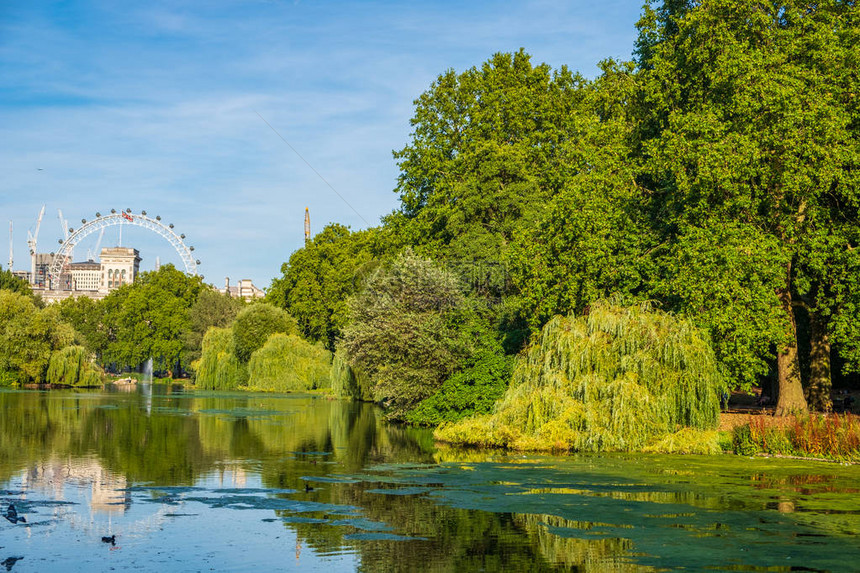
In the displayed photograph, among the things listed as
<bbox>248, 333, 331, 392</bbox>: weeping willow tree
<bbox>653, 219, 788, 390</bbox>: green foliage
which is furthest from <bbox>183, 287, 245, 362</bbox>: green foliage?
<bbox>653, 219, 788, 390</bbox>: green foliage

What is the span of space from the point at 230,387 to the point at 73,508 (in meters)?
65.0

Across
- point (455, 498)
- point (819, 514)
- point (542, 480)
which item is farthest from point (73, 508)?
point (819, 514)

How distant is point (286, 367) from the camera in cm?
7838

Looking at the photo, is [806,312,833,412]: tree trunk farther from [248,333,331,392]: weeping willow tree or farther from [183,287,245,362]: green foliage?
[183,287,245,362]: green foliage

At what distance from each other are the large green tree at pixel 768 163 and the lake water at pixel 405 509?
7598 millimetres

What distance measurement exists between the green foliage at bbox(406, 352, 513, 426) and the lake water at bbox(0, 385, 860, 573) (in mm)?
6405

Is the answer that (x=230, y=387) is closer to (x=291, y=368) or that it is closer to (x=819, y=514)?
(x=291, y=368)

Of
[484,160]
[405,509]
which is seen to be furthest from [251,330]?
[405,509]

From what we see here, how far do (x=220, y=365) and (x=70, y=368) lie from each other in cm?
1345

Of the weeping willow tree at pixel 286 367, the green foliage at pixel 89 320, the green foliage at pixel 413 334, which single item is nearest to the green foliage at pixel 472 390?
the green foliage at pixel 413 334

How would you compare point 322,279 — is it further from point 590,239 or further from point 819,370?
point 819,370

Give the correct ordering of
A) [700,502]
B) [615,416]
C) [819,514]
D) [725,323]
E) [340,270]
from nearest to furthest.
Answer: [819,514], [700,502], [615,416], [725,323], [340,270]

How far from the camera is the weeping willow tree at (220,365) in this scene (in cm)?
8175

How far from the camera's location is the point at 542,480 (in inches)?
865
